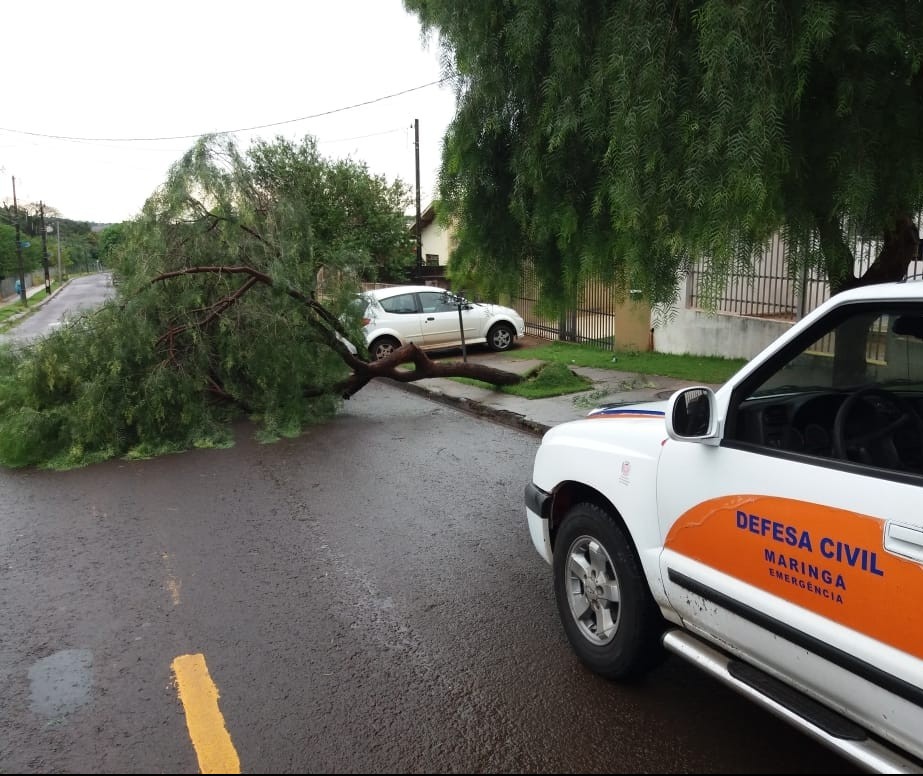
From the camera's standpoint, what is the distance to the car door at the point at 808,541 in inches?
86.2

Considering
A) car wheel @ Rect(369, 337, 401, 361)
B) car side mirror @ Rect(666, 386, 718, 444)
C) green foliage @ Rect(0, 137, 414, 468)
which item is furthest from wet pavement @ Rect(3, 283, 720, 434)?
car side mirror @ Rect(666, 386, 718, 444)

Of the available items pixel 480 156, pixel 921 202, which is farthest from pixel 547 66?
pixel 921 202

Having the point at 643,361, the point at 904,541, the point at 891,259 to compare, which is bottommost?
the point at 643,361

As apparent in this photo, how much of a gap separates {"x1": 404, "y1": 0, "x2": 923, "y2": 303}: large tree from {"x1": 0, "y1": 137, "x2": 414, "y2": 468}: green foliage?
5.13m

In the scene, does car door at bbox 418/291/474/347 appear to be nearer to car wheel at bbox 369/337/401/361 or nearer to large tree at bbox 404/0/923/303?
car wheel at bbox 369/337/401/361

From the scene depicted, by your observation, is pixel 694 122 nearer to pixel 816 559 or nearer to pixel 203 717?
pixel 816 559

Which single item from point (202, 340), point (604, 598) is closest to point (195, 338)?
point (202, 340)

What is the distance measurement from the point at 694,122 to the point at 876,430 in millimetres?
2215

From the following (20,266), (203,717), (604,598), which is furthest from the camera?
(20,266)

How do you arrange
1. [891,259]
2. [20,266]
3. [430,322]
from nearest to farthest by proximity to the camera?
[891,259] < [430,322] < [20,266]

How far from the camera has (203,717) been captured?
3.39 meters

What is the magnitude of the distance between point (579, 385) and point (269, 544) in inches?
292

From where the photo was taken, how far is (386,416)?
440 inches

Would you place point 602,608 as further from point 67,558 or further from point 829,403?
point 67,558
